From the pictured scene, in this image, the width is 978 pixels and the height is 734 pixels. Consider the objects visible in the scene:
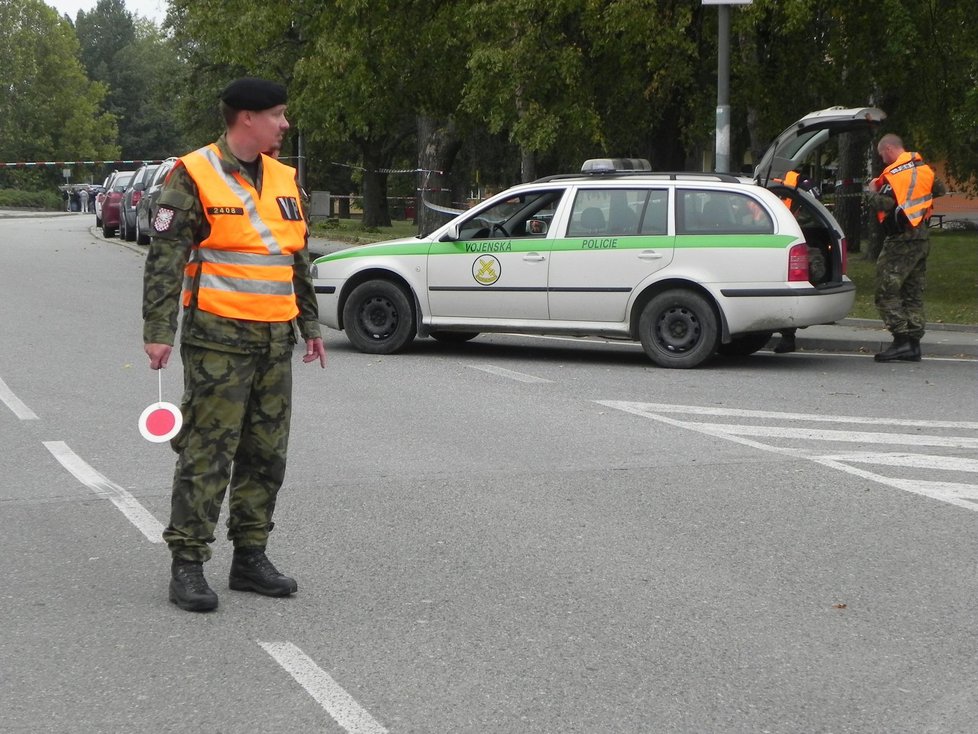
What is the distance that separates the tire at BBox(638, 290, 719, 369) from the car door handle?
33cm

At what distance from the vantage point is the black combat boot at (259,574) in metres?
5.71

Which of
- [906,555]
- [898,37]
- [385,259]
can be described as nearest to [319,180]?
[898,37]

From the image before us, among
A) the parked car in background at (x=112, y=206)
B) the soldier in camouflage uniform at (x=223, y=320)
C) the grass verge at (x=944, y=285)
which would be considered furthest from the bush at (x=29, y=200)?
the soldier in camouflage uniform at (x=223, y=320)

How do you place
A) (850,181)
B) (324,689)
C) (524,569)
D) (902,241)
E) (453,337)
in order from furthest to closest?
1. (850,181)
2. (453,337)
3. (902,241)
4. (524,569)
5. (324,689)

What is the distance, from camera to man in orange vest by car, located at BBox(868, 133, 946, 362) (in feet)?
45.0

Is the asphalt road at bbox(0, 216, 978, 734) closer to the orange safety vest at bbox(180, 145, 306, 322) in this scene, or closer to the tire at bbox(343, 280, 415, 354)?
the orange safety vest at bbox(180, 145, 306, 322)

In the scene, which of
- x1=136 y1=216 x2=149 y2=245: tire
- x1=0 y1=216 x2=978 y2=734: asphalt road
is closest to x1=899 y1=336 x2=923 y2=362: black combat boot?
x1=0 y1=216 x2=978 y2=734: asphalt road

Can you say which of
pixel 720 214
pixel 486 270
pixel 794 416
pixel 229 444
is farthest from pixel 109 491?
pixel 720 214

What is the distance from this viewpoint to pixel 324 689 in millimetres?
4699

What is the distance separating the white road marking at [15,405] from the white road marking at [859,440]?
3.95 m

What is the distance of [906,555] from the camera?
6.52 m

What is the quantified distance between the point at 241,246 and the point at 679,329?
8095mm

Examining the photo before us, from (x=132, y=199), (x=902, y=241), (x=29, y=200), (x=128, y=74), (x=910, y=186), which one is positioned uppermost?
(x=128, y=74)

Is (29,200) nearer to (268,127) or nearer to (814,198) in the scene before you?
(814,198)
